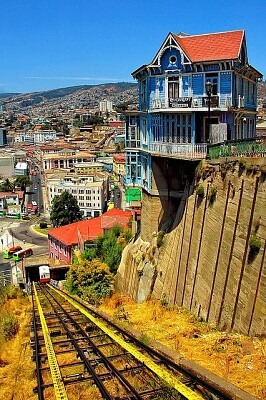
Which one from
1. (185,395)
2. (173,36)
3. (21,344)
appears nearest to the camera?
(185,395)

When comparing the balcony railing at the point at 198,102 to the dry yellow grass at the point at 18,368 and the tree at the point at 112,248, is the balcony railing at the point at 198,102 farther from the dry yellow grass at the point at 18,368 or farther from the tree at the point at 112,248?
the tree at the point at 112,248

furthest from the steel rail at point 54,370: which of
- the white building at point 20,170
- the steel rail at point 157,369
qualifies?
the white building at point 20,170

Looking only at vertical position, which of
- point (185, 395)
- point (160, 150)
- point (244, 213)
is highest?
point (160, 150)

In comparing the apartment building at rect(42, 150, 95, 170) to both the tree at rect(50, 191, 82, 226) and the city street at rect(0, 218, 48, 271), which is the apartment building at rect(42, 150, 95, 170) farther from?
the tree at rect(50, 191, 82, 226)

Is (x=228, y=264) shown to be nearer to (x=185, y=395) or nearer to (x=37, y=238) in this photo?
(x=185, y=395)

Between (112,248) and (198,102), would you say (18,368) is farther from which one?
(112,248)

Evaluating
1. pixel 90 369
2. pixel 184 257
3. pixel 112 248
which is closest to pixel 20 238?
pixel 112 248

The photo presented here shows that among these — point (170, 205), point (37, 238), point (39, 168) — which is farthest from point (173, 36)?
point (39, 168)
